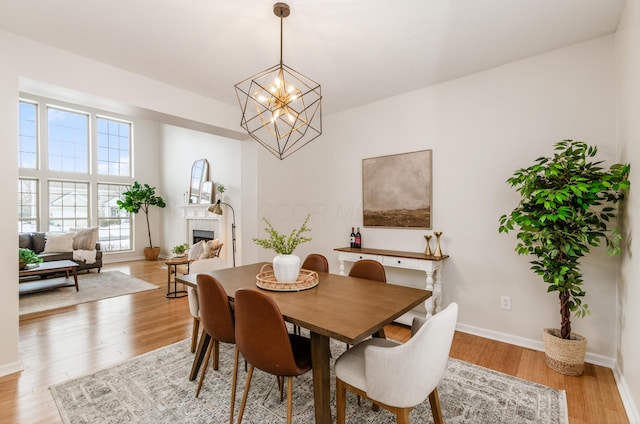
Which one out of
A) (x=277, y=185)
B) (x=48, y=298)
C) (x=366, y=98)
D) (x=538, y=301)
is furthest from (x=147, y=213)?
(x=538, y=301)

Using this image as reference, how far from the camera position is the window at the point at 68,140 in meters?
6.71

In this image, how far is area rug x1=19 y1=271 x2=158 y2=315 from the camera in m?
4.04

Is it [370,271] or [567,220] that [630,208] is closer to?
[567,220]

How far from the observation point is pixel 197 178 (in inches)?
273

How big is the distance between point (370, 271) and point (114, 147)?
311 inches

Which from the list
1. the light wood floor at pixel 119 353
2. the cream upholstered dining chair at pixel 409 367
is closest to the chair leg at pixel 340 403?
the cream upholstered dining chair at pixel 409 367

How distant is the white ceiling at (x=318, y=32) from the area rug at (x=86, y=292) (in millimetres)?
3287

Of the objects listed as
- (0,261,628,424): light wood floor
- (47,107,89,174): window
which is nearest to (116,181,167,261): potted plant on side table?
Result: (47,107,89,174): window

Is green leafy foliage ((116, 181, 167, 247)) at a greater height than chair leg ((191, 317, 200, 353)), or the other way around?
green leafy foliage ((116, 181, 167, 247))

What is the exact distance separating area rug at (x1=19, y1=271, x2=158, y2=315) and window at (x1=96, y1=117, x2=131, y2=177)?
9.76ft

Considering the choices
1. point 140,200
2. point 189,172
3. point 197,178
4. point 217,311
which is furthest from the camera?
point 140,200

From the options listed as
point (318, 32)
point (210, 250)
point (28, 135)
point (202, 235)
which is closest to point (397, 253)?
point (318, 32)

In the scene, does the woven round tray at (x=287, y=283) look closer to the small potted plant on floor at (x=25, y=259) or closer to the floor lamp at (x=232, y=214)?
the floor lamp at (x=232, y=214)

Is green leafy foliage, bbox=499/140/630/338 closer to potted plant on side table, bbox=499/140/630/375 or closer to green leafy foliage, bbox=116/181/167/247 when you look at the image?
potted plant on side table, bbox=499/140/630/375
